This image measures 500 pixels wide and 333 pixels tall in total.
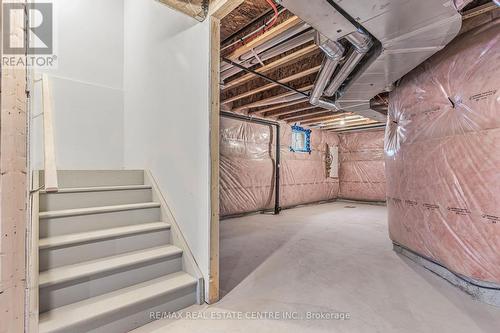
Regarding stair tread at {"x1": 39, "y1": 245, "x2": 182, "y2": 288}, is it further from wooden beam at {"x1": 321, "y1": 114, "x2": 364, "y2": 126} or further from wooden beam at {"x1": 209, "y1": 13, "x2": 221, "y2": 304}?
wooden beam at {"x1": 321, "y1": 114, "x2": 364, "y2": 126}

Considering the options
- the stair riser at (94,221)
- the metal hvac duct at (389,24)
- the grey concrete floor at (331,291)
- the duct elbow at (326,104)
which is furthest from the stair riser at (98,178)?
the duct elbow at (326,104)

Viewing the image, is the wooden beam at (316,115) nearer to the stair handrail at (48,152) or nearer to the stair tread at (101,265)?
the stair tread at (101,265)

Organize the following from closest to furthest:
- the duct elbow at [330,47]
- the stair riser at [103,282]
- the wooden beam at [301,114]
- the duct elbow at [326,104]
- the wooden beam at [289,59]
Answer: the stair riser at [103,282], the duct elbow at [330,47], the wooden beam at [289,59], the duct elbow at [326,104], the wooden beam at [301,114]

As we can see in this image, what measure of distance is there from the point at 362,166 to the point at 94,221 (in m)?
7.07

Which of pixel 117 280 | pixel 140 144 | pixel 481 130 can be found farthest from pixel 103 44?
pixel 481 130

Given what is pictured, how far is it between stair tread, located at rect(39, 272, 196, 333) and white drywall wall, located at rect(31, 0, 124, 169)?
2.13m

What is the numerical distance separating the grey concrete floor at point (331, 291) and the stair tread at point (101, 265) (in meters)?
0.45

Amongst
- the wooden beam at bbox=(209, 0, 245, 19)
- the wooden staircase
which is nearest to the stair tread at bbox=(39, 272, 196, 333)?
the wooden staircase

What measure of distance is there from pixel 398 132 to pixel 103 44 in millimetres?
4069

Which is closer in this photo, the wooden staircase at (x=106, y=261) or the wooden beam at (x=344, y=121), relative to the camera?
the wooden staircase at (x=106, y=261)

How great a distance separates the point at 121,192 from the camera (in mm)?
2379

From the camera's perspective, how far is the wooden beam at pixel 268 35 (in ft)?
7.10

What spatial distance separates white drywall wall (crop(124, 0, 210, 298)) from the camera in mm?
1951

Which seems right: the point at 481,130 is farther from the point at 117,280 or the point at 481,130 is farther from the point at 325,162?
the point at 325,162
